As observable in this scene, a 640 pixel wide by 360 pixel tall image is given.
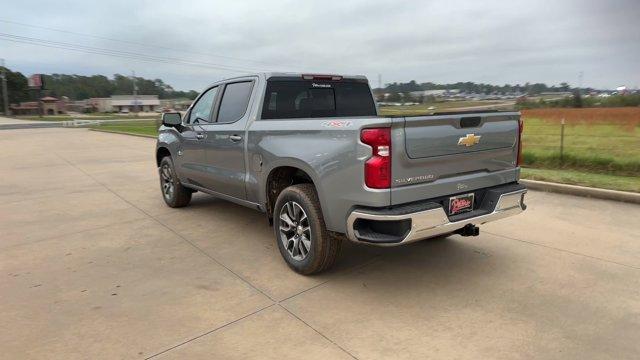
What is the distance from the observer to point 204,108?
6.03 meters

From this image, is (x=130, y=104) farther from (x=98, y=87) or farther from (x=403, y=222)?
(x=403, y=222)

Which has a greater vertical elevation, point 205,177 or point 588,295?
point 205,177

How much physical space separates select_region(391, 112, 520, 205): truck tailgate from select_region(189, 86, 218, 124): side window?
3139 mm

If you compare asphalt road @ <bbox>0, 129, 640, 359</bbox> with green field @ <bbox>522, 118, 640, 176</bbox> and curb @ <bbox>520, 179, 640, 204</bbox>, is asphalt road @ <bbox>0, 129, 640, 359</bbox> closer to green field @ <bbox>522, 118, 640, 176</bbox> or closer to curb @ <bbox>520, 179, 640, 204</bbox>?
curb @ <bbox>520, 179, 640, 204</bbox>

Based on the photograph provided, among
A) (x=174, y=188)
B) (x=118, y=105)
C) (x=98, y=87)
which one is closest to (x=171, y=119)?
(x=174, y=188)

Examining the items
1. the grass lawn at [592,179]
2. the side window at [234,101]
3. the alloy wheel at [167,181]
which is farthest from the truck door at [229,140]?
the grass lawn at [592,179]

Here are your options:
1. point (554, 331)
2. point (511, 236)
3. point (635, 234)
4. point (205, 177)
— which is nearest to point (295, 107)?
point (205, 177)

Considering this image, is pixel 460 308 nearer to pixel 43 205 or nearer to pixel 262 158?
pixel 262 158

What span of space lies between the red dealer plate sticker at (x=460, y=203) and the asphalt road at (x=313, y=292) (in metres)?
0.66

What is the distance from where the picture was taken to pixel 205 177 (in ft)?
19.0

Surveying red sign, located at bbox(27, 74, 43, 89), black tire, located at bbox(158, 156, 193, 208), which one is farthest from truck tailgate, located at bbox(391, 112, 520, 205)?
red sign, located at bbox(27, 74, 43, 89)

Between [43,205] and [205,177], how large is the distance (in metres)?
3.47

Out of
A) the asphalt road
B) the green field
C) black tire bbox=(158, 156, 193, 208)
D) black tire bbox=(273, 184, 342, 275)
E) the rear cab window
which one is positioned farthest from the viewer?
the green field

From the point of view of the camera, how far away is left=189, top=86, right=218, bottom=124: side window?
19.2 ft
